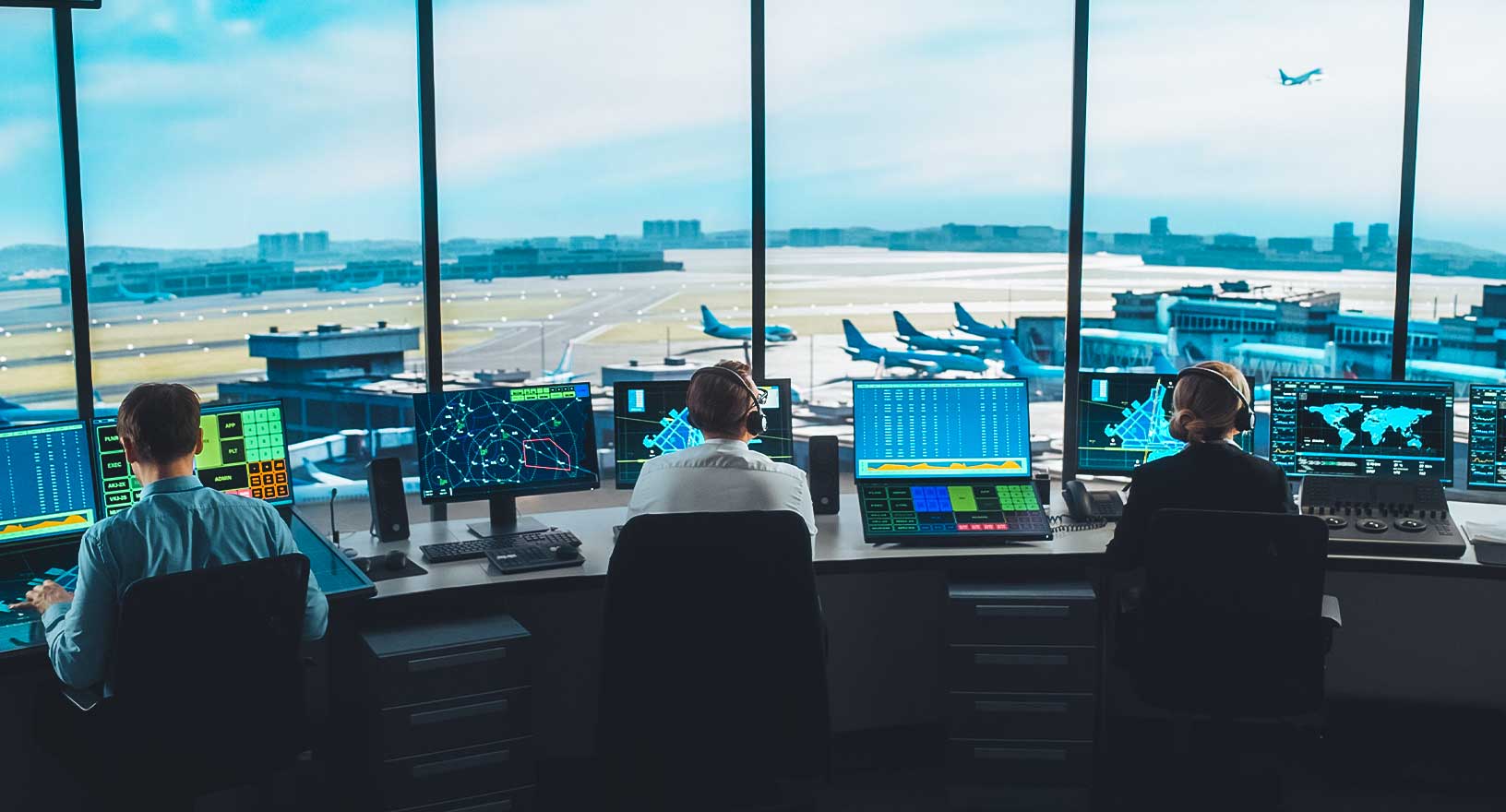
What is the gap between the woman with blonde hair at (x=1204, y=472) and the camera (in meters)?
2.76

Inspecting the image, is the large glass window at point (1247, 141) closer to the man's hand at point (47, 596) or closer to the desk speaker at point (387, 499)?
the desk speaker at point (387, 499)

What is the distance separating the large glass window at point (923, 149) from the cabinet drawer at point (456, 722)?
1316 millimetres

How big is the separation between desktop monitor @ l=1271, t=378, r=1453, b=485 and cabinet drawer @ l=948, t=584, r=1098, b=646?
3.20 ft

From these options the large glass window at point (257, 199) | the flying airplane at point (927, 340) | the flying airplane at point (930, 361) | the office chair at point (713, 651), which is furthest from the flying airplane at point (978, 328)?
the office chair at point (713, 651)

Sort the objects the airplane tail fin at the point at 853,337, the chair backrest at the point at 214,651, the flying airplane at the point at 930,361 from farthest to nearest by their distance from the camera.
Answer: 1. the flying airplane at the point at 930,361
2. the airplane tail fin at the point at 853,337
3. the chair backrest at the point at 214,651

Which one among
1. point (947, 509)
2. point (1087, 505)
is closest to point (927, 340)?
point (1087, 505)

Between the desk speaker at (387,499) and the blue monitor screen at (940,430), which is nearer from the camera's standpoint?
the desk speaker at (387,499)

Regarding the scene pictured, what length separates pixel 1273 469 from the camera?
281 cm

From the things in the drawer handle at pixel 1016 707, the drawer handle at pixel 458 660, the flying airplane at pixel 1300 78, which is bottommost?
the drawer handle at pixel 1016 707

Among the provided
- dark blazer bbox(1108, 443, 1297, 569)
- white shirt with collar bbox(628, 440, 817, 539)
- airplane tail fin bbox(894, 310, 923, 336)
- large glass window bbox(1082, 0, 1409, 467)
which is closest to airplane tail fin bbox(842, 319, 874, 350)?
airplane tail fin bbox(894, 310, 923, 336)

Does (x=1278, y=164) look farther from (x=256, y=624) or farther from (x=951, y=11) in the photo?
(x=256, y=624)

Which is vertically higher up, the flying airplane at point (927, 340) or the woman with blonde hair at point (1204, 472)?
the woman with blonde hair at point (1204, 472)

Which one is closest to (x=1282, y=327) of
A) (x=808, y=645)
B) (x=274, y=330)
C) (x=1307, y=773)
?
(x=1307, y=773)

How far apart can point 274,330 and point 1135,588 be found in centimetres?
3694
